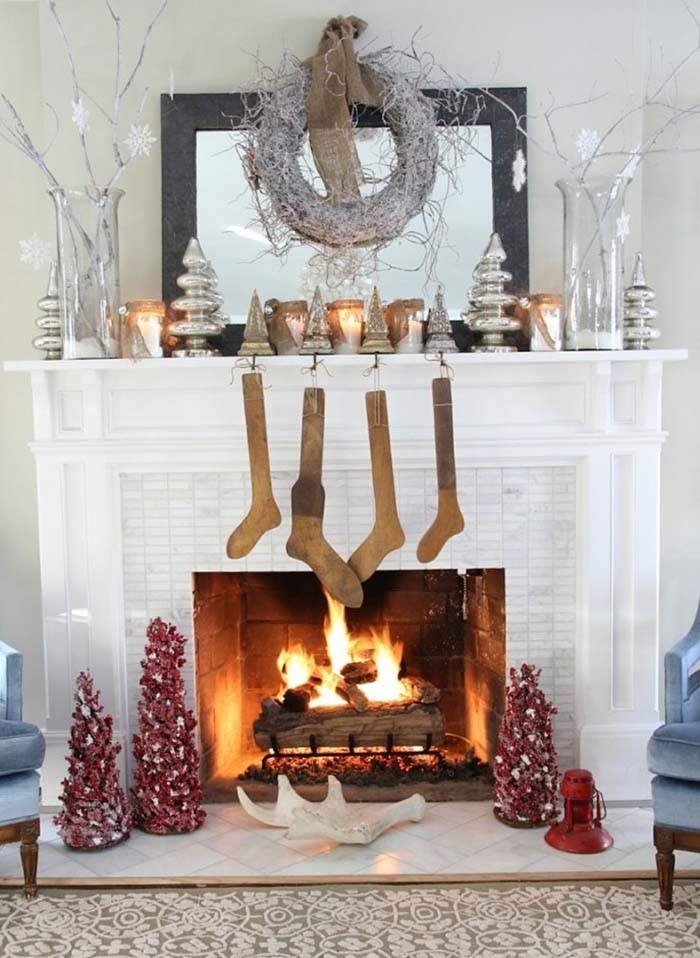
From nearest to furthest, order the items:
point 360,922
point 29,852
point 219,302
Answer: point 360,922, point 29,852, point 219,302

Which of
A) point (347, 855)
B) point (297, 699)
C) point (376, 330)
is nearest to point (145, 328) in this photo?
point (376, 330)

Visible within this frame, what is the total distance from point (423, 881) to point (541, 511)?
1.13m

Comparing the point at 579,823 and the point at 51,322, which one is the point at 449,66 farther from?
the point at 579,823

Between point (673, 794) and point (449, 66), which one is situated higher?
point (449, 66)

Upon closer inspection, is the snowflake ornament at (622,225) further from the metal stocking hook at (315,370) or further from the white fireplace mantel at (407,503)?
the metal stocking hook at (315,370)

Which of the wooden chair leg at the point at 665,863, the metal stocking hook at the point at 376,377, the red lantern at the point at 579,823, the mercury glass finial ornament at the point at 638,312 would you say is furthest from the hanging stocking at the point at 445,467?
the wooden chair leg at the point at 665,863

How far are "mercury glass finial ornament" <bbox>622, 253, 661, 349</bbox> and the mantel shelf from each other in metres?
0.08

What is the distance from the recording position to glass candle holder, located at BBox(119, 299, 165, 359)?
275 cm

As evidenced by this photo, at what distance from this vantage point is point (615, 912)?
7.39ft

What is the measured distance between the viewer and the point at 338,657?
128 inches

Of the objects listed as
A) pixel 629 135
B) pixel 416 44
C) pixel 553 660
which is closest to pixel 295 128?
pixel 416 44

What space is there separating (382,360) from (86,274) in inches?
35.8

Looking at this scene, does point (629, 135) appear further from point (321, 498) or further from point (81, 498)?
point (81, 498)

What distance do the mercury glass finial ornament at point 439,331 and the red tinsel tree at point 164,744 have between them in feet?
3.69
